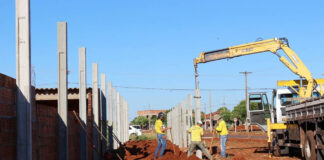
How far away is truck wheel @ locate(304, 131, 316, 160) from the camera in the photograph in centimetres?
1553

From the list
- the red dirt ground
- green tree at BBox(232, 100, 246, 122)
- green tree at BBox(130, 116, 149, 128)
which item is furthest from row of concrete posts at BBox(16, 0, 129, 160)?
green tree at BBox(130, 116, 149, 128)

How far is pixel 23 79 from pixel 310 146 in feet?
34.5

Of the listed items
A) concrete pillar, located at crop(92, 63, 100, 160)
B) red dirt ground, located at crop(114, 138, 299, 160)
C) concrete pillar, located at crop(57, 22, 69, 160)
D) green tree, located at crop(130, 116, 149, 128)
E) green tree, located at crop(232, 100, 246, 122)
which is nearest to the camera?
concrete pillar, located at crop(57, 22, 69, 160)

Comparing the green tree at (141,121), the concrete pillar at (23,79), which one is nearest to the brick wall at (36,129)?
the concrete pillar at (23,79)

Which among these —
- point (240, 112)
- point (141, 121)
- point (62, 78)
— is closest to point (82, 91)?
point (62, 78)

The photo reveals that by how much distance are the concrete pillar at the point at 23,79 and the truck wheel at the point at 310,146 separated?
9.83m

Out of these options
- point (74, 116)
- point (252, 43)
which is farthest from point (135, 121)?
point (74, 116)

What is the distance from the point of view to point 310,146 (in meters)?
16.0

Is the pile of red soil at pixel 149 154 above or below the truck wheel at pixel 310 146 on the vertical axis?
below

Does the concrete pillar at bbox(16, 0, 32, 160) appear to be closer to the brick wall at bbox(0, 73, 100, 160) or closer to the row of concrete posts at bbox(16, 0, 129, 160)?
the row of concrete posts at bbox(16, 0, 129, 160)

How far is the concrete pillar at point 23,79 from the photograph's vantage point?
806cm

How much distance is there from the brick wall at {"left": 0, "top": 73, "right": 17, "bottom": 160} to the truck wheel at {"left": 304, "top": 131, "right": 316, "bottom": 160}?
9995 mm

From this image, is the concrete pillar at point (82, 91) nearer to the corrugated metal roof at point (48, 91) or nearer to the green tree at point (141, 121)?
the corrugated metal roof at point (48, 91)

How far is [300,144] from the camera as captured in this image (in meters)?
17.0
